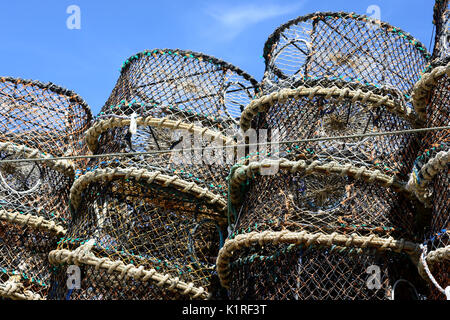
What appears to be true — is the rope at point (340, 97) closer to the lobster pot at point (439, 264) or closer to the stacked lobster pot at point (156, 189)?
the stacked lobster pot at point (156, 189)

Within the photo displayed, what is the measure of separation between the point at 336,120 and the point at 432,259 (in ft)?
5.05

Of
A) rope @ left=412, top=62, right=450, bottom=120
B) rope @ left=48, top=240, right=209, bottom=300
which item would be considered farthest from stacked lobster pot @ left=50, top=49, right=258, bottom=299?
rope @ left=412, top=62, right=450, bottom=120

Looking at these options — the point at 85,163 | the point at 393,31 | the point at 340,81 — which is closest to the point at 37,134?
the point at 85,163

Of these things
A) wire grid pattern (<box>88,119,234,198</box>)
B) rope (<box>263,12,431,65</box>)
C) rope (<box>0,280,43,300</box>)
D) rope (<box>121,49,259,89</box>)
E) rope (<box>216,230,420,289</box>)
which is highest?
rope (<box>263,12,431,65</box>)

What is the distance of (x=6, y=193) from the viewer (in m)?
6.17

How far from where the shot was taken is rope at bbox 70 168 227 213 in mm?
5561

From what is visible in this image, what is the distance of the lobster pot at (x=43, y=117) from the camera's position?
6.36m

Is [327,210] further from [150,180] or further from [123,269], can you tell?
[123,269]

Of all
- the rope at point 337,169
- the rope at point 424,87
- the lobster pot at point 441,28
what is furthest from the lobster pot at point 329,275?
the lobster pot at point 441,28

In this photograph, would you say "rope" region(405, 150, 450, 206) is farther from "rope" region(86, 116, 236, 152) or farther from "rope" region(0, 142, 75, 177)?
"rope" region(0, 142, 75, 177)

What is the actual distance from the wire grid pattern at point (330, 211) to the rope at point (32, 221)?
1.48 m

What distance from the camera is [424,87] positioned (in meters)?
5.29

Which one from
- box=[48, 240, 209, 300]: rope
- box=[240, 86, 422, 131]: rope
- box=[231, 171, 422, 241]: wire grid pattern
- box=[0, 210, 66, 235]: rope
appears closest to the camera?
box=[231, 171, 422, 241]: wire grid pattern

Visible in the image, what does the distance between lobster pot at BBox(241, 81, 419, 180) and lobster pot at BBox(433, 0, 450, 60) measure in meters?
0.47
